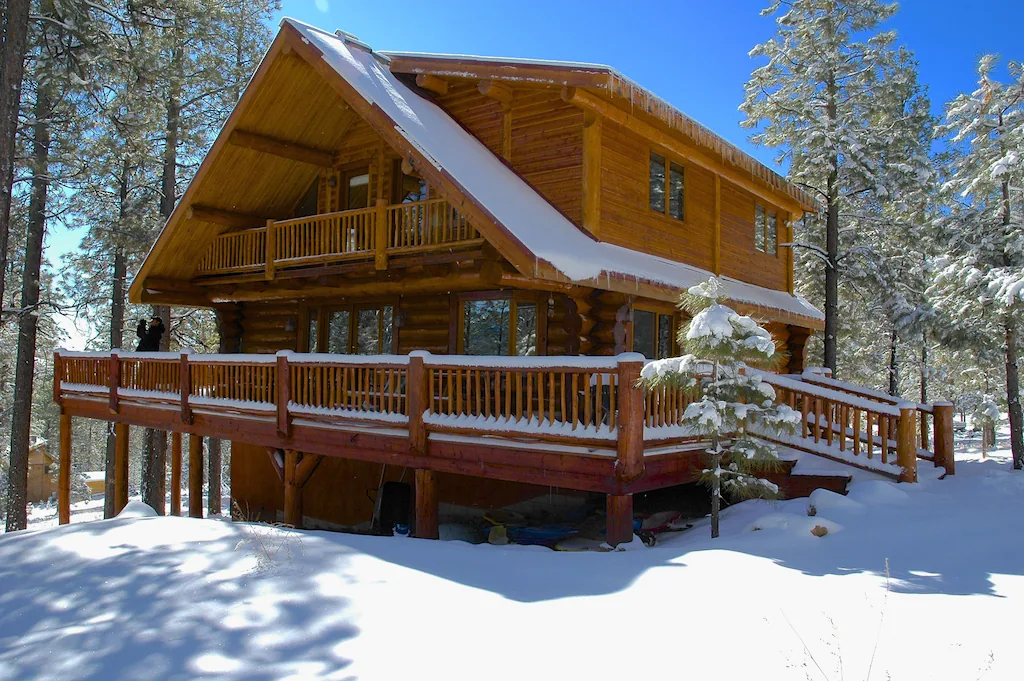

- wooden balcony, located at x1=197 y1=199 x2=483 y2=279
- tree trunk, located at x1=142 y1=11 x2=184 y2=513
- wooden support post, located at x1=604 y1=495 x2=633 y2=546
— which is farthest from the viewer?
tree trunk, located at x1=142 y1=11 x2=184 y2=513

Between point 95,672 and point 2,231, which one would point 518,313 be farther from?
point 2,231

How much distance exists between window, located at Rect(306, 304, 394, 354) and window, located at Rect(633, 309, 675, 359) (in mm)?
5168

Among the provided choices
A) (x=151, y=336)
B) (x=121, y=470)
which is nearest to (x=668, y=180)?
(x=151, y=336)

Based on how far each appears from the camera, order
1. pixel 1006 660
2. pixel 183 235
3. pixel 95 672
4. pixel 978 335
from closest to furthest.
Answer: pixel 1006 660 → pixel 95 672 → pixel 183 235 → pixel 978 335

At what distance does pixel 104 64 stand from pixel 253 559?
41.7ft

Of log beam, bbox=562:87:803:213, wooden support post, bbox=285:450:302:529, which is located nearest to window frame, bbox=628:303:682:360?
log beam, bbox=562:87:803:213

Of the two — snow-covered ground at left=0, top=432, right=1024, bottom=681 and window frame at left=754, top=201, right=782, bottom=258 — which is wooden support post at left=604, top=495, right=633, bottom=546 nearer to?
snow-covered ground at left=0, top=432, right=1024, bottom=681

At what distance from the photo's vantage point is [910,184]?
59.2ft

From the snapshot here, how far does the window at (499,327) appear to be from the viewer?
41.5 feet

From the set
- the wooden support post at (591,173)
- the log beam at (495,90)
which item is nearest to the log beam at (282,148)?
the log beam at (495,90)

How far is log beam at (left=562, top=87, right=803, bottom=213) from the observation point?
38.1ft

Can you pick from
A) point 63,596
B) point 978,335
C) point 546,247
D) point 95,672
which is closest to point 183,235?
point 546,247

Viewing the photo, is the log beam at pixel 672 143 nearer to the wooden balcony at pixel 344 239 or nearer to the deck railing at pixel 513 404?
the wooden balcony at pixel 344 239

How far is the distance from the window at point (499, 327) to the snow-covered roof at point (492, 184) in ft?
6.47
